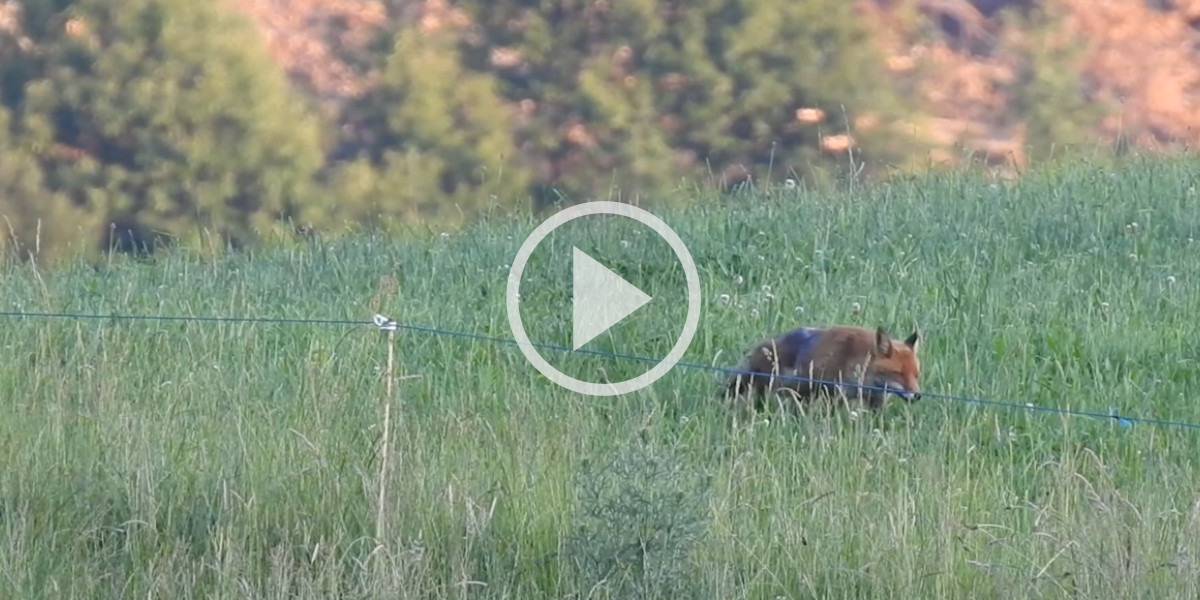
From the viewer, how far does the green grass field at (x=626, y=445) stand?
4578 millimetres

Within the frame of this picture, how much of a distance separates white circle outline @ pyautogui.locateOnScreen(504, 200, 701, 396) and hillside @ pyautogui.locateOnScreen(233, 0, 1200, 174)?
19345 mm

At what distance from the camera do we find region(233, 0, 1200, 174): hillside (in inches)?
1212

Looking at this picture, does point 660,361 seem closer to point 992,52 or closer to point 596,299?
point 596,299

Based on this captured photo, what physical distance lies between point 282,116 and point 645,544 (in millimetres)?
31299

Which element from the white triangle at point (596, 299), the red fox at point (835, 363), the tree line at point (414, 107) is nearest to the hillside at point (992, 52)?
the tree line at point (414, 107)

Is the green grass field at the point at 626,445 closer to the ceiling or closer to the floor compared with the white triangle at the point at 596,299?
closer to the floor

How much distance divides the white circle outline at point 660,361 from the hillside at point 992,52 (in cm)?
1934

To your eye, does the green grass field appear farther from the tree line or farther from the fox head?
the tree line

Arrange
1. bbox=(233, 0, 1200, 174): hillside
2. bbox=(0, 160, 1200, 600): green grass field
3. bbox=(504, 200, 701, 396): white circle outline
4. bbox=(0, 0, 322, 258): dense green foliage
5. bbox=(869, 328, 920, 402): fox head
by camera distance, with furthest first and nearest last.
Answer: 1. bbox=(0, 0, 322, 258): dense green foliage
2. bbox=(233, 0, 1200, 174): hillside
3. bbox=(504, 200, 701, 396): white circle outline
4. bbox=(869, 328, 920, 402): fox head
5. bbox=(0, 160, 1200, 600): green grass field

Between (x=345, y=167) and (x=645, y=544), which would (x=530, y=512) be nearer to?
(x=645, y=544)

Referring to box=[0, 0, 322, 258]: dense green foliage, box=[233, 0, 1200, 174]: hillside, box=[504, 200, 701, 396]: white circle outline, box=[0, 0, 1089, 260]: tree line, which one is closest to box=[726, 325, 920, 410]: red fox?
box=[504, 200, 701, 396]: white circle outline

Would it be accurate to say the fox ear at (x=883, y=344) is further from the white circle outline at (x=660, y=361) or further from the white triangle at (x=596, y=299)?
the white triangle at (x=596, y=299)

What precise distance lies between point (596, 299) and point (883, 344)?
7.66 ft

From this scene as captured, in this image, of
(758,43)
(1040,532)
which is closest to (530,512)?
(1040,532)
